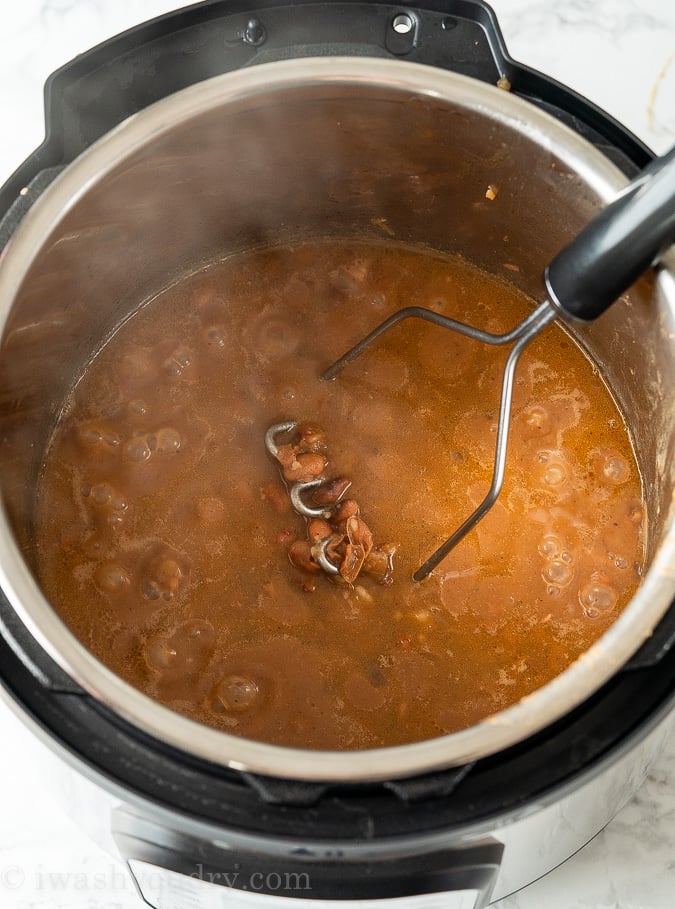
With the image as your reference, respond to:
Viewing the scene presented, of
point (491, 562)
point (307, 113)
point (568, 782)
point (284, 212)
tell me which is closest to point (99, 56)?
point (307, 113)

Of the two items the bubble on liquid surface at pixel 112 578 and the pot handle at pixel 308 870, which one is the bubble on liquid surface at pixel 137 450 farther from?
the pot handle at pixel 308 870

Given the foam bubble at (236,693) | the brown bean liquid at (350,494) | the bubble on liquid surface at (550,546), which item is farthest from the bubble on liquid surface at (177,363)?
the bubble on liquid surface at (550,546)

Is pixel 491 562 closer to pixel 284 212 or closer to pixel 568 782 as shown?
pixel 568 782

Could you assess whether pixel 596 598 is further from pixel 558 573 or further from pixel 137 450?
pixel 137 450

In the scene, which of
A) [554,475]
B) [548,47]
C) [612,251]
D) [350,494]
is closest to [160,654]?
[350,494]

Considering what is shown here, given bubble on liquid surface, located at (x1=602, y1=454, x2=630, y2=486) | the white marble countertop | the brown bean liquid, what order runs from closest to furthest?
the brown bean liquid → bubble on liquid surface, located at (x1=602, y1=454, x2=630, y2=486) → the white marble countertop

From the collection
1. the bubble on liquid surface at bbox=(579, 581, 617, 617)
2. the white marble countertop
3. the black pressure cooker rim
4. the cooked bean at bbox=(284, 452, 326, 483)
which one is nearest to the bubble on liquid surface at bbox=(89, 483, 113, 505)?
the cooked bean at bbox=(284, 452, 326, 483)

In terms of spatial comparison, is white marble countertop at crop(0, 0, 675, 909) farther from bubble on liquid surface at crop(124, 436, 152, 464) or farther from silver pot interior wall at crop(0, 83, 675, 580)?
bubble on liquid surface at crop(124, 436, 152, 464)
